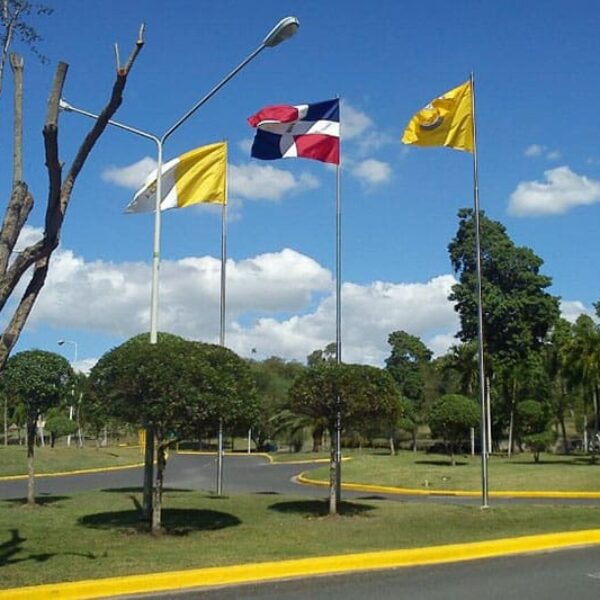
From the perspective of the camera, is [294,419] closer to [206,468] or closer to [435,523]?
[206,468]

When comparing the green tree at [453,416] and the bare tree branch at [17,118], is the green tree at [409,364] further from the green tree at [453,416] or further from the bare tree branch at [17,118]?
the bare tree branch at [17,118]

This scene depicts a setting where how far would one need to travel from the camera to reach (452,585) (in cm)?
1020

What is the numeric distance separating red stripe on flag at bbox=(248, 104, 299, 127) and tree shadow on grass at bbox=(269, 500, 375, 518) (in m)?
8.91

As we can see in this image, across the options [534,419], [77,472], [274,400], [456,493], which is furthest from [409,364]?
[456,493]

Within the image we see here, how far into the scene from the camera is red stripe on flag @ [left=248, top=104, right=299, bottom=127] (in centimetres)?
2027

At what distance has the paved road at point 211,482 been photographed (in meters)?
25.2

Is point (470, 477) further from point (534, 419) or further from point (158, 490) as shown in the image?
point (158, 490)

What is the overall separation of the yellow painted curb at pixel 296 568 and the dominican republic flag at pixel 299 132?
10677mm

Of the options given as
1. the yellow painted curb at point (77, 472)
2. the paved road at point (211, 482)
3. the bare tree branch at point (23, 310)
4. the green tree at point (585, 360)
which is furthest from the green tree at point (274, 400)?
the bare tree branch at point (23, 310)

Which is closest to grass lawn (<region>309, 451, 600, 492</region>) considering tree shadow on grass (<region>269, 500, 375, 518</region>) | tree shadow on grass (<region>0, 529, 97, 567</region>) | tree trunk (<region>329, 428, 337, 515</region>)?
tree shadow on grass (<region>269, 500, 375, 518</region>)

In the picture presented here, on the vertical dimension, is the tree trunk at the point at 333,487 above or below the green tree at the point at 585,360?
below

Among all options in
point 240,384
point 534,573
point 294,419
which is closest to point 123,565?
point 240,384

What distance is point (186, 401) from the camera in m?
13.2

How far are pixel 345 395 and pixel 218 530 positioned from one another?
3.52 meters
